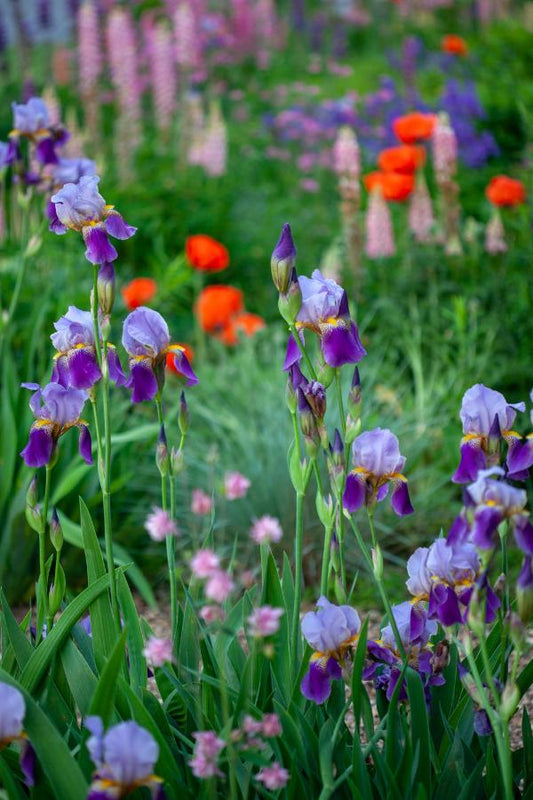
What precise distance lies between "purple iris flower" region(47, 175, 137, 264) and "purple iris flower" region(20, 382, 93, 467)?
8.6 inches

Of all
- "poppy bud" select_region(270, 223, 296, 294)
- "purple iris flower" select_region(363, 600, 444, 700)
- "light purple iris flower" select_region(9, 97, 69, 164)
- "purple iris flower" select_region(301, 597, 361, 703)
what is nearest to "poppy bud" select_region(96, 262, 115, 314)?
"poppy bud" select_region(270, 223, 296, 294)

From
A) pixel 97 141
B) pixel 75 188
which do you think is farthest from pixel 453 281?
pixel 75 188

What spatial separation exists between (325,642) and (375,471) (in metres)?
0.26

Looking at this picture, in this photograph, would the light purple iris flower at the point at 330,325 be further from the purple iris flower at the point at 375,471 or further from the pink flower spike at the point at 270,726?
the pink flower spike at the point at 270,726

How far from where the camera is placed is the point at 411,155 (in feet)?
15.6

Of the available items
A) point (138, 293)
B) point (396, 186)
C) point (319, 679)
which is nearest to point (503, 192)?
point (396, 186)

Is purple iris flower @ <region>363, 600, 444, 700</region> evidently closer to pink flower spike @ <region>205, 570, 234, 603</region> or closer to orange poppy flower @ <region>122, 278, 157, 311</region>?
pink flower spike @ <region>205, 570, 234, 603</region>

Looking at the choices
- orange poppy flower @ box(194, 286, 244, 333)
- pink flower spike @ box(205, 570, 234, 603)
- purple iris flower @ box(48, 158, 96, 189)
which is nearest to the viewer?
pink flower spike @ box(205, 570, 234, 603)

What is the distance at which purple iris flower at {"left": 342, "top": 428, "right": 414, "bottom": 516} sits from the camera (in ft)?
5.00

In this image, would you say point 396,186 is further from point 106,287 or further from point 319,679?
point 319,679

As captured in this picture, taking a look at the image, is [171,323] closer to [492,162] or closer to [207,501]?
[492,162]

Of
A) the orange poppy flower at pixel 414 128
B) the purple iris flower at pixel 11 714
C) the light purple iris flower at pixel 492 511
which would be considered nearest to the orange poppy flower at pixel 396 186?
the orange poppy flower at pixel 414 128

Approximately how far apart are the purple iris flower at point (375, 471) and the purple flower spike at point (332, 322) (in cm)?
12

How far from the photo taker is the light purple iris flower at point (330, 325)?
149cm
